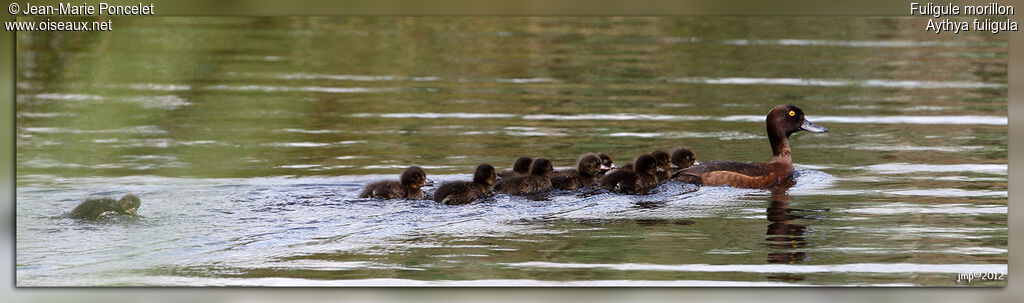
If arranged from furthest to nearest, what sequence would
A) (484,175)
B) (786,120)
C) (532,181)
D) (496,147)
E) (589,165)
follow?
(786,120) → (496,147) → (589,165) → (532,181) → (484,175)

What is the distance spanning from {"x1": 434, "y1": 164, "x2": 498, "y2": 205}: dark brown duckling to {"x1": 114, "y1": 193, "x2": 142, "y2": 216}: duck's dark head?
1.45 m

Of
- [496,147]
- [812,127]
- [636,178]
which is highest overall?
[812,127]

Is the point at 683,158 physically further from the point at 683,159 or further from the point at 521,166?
the point at 521,166

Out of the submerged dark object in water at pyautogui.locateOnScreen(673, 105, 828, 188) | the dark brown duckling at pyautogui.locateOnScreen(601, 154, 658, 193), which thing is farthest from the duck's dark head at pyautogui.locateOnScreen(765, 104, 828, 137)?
the dark brown duckling at pyautogui.locateOnScreen(601, 154, 658, 193)

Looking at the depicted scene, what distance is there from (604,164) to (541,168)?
389 millimetres

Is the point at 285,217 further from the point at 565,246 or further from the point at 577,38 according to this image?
the point at 577,38

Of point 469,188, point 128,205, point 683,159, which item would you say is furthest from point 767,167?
point 128,205

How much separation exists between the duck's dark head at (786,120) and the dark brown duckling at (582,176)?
120 centimetres

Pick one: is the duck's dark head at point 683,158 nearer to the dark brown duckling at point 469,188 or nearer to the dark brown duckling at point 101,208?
the dark brown duckling at point 469,188

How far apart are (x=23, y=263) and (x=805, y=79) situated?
567cm

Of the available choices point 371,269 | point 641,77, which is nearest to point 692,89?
point 641,77

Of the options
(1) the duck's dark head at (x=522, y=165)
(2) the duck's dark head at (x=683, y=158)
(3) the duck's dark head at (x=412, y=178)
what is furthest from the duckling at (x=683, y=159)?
(3) the duck's dark head at (x=412, y=178)

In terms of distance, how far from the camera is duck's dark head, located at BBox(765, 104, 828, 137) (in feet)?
28.7

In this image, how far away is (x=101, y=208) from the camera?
7086 mm
